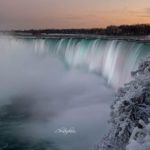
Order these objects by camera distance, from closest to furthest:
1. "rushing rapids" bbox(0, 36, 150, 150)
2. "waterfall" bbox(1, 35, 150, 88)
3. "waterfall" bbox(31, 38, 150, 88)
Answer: "rushing rapids" bbox(0, 36, 150, 150) → "waterfall" bbox(31, 38, 150, 88) → "waterfall" bbox(1, 35, 150, 88)

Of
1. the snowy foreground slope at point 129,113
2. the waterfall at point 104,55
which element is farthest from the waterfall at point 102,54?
the snowy foreground slope at point 129,113

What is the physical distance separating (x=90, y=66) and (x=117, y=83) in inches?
457

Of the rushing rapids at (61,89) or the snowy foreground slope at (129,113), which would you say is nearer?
the snowy foreground slope at (129,113)

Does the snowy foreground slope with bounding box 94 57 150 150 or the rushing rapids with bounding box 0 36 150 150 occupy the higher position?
the rushing rapids with bounding box 0 36 150 150

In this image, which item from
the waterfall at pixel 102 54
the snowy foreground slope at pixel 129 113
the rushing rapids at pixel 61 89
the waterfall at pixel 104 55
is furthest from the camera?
the waterfall at pixel 102 54

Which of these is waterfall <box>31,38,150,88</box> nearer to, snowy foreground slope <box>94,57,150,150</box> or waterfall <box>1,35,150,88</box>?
waterfall <box>1,35,150,88</box>

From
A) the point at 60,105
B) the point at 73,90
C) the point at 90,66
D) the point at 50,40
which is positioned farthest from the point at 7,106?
the point at 50,40

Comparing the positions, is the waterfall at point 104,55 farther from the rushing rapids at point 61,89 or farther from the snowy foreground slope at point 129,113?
the snowy foreground slope at point 129,113


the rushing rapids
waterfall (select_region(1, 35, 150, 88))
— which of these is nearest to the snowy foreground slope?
the rushing rapids

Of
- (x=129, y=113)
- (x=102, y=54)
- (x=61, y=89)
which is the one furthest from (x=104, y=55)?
(x=129, y=113)

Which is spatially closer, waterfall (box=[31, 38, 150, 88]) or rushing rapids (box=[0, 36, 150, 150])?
rushing rapids (box=[0, 36, 150, 150])

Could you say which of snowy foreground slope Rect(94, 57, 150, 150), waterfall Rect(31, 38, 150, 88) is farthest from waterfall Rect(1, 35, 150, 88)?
snowy foreground slope Rect(94, 57, 150, 150)

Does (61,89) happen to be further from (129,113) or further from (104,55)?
(129,113)

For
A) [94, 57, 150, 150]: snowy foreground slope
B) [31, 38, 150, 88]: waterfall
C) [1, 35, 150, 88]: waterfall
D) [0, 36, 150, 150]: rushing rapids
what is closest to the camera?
[94, 57, 150, 150]: snowy foreground slope
